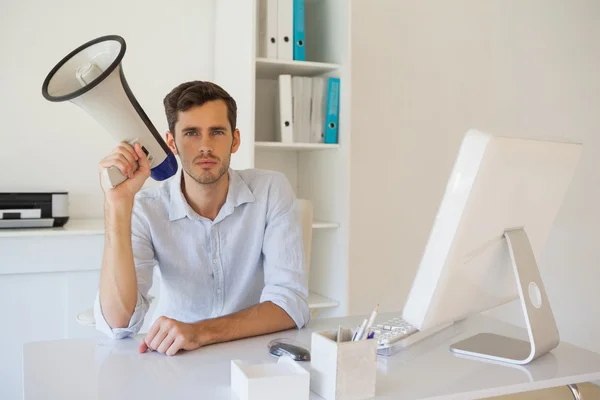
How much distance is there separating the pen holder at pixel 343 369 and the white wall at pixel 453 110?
218 centimetres

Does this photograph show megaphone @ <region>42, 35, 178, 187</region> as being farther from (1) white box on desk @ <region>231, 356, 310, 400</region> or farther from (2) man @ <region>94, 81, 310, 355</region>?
(1) white box on desk @ <region>231, 356, 310, 400</region>

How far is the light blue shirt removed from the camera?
1.70 m

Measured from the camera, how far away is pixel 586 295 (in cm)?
372

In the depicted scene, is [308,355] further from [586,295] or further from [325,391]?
[586,295]

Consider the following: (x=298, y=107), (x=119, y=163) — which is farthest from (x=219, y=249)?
(x=298, y=107)

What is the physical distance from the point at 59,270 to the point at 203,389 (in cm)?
148

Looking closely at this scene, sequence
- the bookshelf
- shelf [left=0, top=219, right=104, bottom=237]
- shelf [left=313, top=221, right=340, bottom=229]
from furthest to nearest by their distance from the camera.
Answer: shelf [left=313, top=221, right=340, bottom=229] < the bookshelf < shelf [left=0, top=219, right=104, bottom=237]

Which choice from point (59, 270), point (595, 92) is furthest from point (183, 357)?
point (595, 92)

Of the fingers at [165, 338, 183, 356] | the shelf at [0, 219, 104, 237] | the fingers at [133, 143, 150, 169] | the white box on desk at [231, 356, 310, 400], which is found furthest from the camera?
the shelf at [0, 219, 104, 237]

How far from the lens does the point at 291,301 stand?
5.24 ft

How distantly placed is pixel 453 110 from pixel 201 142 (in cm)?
216

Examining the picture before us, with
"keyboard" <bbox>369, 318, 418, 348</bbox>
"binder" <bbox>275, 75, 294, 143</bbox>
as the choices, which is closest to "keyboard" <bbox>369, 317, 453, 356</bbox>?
"keyboard" <bbox>369, 318, 418, 348</bbox>

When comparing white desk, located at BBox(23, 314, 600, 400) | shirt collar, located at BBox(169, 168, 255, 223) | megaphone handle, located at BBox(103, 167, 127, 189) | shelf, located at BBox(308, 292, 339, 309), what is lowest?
shelf, located at BBox(308, 292, 339, 309)

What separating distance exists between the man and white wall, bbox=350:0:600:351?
1.49 meters
